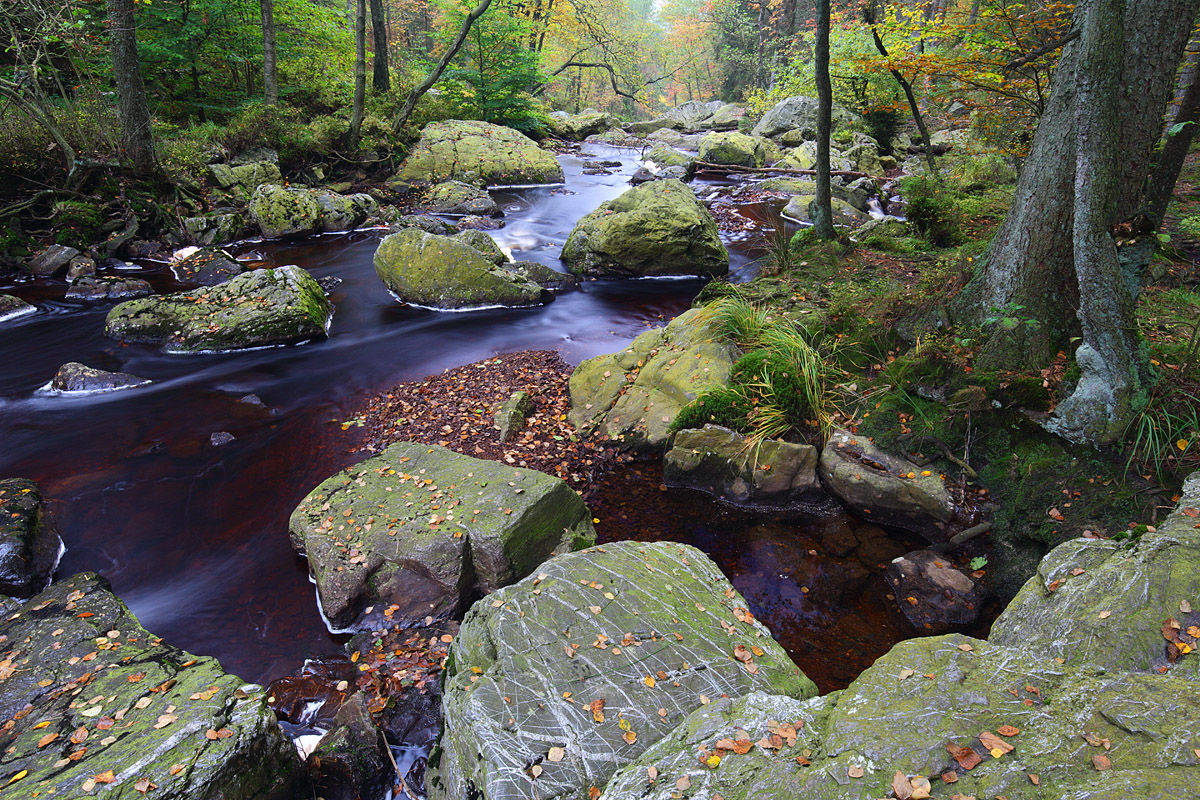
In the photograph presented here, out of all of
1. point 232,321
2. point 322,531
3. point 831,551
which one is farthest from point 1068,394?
point 232,321

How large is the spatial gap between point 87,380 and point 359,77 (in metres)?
11.5

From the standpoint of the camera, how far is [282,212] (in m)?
12.9

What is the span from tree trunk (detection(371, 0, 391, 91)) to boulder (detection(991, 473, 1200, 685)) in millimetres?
21087

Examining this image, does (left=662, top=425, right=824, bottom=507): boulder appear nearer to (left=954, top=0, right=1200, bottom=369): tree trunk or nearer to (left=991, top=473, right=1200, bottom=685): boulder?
(left=954, top=0, right=1200, bottom=369): tree trunk

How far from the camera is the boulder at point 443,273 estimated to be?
33.6 ft

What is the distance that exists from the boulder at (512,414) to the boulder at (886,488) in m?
3.40

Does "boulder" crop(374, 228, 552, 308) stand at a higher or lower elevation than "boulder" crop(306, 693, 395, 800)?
higher

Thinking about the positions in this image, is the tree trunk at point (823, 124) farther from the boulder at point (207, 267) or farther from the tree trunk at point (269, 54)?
the tree trunk at point (269, 54)

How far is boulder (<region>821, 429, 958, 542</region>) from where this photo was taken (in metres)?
5.03

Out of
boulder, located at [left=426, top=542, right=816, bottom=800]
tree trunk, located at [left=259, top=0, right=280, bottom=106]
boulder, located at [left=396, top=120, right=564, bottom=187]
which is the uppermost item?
tree trunk, located at [left=259, top=0, right=280, bottom=106]

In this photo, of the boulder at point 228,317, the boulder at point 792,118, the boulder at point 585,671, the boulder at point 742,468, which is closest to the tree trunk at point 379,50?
the boulder at point 228,317

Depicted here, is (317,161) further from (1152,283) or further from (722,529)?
(1152,283)

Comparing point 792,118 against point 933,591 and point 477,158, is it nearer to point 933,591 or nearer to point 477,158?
point 477,158

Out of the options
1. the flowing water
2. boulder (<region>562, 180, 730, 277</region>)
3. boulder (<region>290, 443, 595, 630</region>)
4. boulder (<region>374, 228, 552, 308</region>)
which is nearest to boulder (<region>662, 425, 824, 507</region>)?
the flowing water
